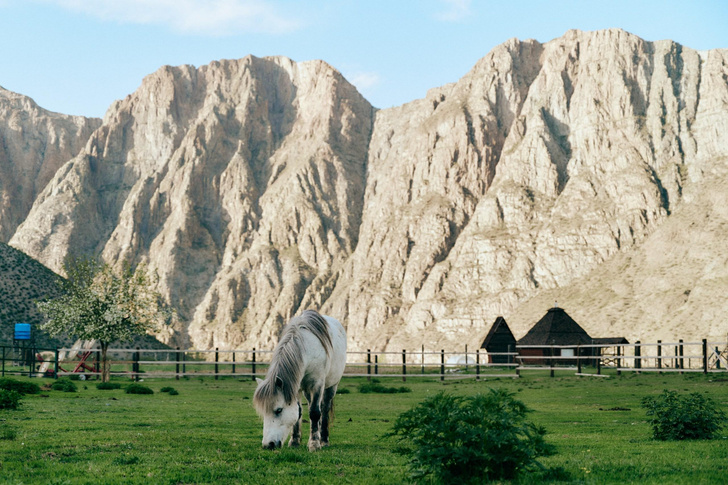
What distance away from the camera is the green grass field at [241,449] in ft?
30.8

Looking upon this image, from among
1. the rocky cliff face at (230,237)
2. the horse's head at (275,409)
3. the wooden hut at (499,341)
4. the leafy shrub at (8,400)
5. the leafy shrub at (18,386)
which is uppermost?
the rocky cliff face at (230,237)

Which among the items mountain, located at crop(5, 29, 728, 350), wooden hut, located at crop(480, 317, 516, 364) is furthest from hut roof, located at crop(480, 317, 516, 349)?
mountain, located at crop(5, 29, 728, 350)

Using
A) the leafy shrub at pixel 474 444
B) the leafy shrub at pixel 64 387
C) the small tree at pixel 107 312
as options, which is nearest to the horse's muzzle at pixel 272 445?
the leafy shrub at pixel 474 444

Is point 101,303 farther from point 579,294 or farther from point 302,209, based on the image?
point 302,209

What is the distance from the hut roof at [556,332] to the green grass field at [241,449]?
5865 centimetres

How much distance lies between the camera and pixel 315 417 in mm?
12914

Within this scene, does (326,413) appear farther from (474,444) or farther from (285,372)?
(474,444)

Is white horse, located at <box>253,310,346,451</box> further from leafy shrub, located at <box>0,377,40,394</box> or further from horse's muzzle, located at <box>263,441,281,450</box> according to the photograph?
leafy shrub, located at <box>0,377,40,394</box>

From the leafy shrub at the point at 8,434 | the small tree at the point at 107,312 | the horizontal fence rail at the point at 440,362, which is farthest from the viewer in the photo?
the small tree at the point at 107,312

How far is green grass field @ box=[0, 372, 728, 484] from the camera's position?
9.38 meters

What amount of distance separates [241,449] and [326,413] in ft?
7.54

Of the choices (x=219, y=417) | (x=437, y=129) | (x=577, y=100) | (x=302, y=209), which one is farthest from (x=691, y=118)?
(x=219, y=417)

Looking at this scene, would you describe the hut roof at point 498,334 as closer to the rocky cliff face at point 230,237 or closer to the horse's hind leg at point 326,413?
the horse's hind leg at point 326,413

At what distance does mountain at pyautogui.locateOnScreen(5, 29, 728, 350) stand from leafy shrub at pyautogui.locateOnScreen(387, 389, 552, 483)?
306ft
